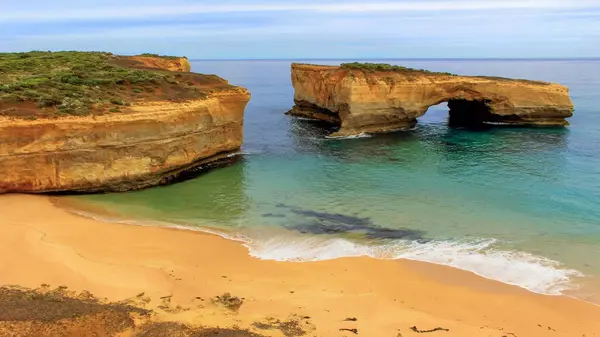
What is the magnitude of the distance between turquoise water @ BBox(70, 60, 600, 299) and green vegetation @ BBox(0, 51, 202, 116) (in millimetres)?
4064

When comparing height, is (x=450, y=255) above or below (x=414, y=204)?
below

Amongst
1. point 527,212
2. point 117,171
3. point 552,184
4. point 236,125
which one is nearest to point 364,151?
point 236,125

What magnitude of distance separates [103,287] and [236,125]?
53.4 ft

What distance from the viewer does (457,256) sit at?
13266 mm

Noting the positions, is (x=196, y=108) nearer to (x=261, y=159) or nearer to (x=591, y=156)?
(x=261, y=159)

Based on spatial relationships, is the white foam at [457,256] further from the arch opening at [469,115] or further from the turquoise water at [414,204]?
the arch opening at [469,115]

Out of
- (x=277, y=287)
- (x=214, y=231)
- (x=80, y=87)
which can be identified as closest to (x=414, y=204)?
(x=214, y=231)

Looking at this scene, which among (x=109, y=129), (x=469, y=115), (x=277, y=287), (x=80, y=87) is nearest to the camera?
(x=277, y=287)

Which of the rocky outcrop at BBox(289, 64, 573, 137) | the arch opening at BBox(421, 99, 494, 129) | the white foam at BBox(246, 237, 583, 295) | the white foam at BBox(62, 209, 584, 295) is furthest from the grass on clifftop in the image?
the arch opening at BBox(421, 99, 494, 129)

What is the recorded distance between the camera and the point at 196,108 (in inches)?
866

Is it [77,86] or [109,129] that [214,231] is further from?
[77,86]

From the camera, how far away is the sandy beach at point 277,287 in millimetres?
9406

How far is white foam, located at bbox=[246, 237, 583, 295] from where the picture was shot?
1193 centimetres

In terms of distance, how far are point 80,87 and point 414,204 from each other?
16.1 meters
